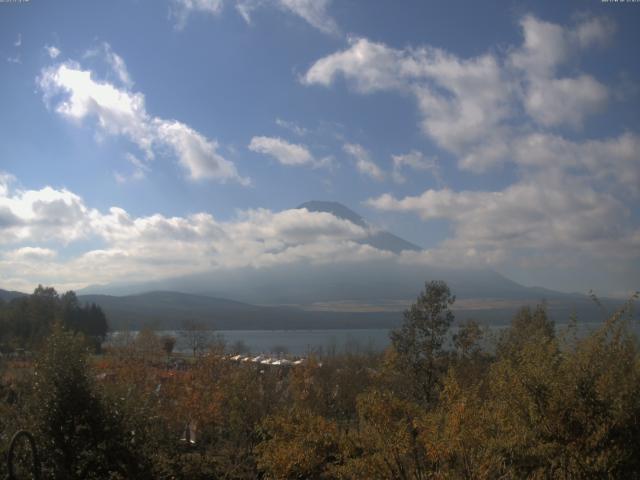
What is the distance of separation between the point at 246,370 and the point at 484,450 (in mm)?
11149

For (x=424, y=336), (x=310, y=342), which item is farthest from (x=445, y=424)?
(x=310, y=342)

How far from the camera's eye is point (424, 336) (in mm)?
18500

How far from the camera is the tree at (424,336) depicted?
17.9 meters

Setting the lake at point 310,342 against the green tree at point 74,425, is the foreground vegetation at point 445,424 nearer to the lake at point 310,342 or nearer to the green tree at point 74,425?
the green tree at point 74,425

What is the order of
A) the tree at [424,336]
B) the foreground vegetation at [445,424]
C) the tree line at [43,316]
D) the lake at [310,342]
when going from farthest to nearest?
the tree line at [43,316]
the lake at [310,342]
the tree at [424,336]
the foreground vegetation at [445,424]

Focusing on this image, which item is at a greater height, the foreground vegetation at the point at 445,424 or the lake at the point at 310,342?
the foreground vegetation at the point at 445,424

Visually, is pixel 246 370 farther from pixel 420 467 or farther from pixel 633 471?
pixel 633 471

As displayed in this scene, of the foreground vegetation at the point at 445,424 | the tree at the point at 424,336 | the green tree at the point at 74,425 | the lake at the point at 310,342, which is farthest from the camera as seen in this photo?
the lake at the point at 310,342

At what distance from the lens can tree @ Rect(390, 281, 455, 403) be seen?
17875 millimetres

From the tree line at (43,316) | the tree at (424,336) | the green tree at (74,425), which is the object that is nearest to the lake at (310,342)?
the tree at (424,336)

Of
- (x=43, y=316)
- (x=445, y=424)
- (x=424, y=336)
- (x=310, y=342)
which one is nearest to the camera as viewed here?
(x=445, y=424)

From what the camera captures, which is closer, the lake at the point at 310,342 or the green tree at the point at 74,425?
the green tree at the point at 74,425

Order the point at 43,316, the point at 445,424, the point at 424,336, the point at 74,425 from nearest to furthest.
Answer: the point at 445,424 → the point at 74,425 → the point at 424,336 → the point at 43,316

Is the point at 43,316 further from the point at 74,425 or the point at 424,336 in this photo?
the point at 74,425
